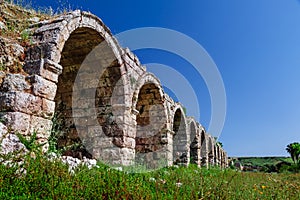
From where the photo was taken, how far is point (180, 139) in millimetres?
12555

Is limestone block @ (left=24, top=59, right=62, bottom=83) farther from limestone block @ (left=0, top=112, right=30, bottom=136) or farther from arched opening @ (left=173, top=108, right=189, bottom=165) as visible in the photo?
arched opening @ (left=173, top=108, right=189, bottom=165)

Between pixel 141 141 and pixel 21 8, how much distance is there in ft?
19.3

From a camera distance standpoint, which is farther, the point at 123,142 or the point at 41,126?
the point at 123,142

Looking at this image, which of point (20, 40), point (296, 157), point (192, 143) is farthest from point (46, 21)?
point (296, 157)

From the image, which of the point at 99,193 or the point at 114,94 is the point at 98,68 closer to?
the point at 114,94

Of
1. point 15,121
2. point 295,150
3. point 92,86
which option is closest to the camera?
point 15,121

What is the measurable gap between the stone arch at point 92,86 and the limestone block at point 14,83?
83.6 inches

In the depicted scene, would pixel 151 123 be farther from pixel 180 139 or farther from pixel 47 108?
pixel 47 108

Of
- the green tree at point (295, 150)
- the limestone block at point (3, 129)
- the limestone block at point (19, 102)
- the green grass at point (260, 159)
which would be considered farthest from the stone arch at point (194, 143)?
the green grass at point (260, 159)

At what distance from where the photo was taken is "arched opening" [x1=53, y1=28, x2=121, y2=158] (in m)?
6.92

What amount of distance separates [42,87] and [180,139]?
9020mm

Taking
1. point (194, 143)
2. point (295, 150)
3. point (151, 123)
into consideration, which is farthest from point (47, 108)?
point (295, 150)

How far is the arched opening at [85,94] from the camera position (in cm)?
692

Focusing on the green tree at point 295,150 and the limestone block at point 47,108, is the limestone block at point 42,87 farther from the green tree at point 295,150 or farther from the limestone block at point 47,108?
the green tree at point 295,150
